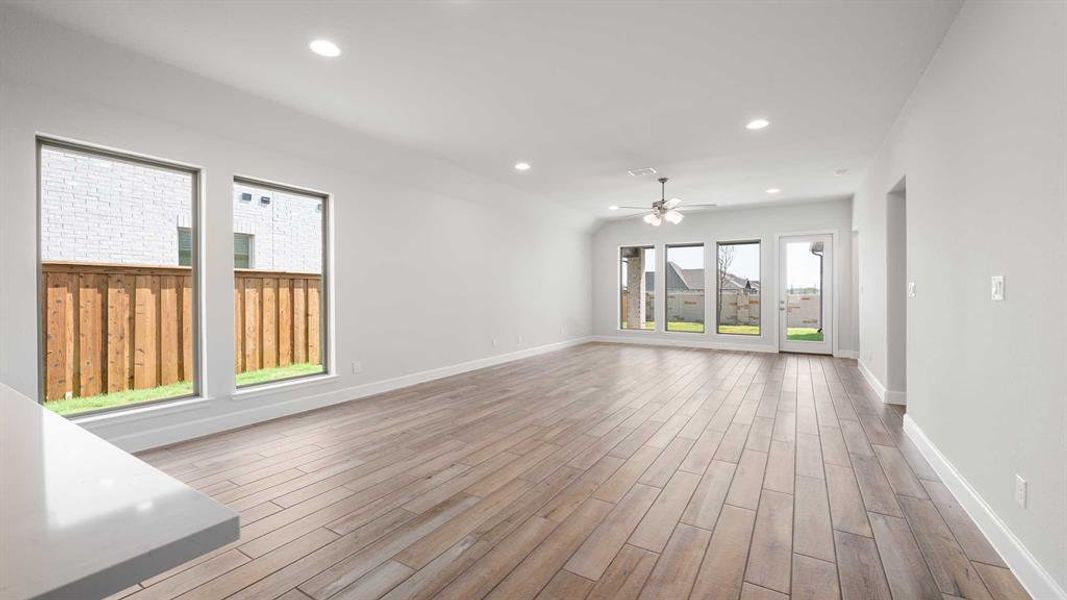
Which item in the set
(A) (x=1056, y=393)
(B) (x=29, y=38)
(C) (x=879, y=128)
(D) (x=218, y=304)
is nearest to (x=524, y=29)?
(B) (x=29, y=38)

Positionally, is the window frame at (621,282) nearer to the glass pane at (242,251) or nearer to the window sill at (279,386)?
the window sill at (279,386)

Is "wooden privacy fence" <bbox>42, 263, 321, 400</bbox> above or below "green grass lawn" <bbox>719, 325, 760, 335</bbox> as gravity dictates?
above

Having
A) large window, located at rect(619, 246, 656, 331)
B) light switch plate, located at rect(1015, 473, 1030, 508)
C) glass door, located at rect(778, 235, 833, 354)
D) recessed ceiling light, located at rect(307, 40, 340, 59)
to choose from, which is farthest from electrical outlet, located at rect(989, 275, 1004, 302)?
large window, located at rect(619, 246, 656, 331)

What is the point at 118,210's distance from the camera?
344 centimetres

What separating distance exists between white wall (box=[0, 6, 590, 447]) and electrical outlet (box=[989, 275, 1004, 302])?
16.0 ft

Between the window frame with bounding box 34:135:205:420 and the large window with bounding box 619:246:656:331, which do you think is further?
the large window with bounding box 619:246:656:331

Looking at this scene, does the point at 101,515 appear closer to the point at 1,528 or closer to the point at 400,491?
the point at 1,528

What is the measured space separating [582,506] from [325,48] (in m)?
3.29

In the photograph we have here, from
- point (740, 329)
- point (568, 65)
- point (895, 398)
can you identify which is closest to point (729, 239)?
point (740, 329)

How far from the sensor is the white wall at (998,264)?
5.57 feet

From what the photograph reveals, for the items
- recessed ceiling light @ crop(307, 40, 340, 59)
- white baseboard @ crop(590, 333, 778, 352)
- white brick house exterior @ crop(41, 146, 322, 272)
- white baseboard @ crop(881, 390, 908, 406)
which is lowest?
white baseboard @ crop(881, 390, 908, 406)

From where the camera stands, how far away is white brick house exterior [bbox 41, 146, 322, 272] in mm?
3146

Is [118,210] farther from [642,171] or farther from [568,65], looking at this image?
[642,171]

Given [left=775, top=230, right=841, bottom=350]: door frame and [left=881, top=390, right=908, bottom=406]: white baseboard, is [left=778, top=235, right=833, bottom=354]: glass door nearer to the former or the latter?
[left=775, top=230, right=841, bottom=350]: door frame
